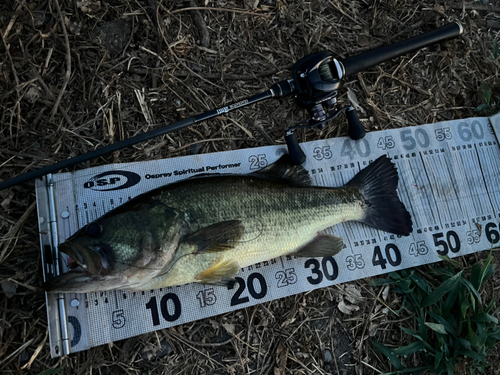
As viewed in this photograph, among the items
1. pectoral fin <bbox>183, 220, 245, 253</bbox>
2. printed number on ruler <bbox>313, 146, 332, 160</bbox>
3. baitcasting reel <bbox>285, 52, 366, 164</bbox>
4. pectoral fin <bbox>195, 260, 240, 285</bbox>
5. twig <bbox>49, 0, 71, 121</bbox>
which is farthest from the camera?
printed number on ruler <bbox>313, 146, 332, 160</bbox>

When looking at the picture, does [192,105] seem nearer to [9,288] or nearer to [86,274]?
[86,274]

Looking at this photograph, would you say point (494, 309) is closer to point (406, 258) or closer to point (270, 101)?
point (406, 258)

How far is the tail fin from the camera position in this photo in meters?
2.98

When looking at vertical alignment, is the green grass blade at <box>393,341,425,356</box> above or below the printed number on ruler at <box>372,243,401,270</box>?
below

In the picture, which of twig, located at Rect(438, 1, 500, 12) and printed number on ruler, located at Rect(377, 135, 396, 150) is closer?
printed number on ruler, located at Rect(377, 135, 396, 150)

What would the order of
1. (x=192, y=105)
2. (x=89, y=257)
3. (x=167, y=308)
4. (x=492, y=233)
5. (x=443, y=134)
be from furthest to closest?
1. (x=443, y=134)
2. (x=492, y=233)
3. (x=192, y=105)
4. (x=167, y=308)
5. (x=89, y=257)

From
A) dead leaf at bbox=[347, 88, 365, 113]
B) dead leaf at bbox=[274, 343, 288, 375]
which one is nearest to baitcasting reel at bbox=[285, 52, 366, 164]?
dead leaf at bbox=[347, 88, 365, 113]

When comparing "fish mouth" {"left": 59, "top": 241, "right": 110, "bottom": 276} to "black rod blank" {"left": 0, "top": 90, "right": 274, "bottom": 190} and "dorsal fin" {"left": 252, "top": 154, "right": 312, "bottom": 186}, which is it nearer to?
"black rod blank" {"left": 0, "top": 90, "right": 274, "bottom": 190}

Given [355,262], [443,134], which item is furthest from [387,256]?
[443,134]

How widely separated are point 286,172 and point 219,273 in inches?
38.4

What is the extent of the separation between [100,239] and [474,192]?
3.46 metres

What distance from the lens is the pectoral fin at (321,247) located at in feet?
9.05

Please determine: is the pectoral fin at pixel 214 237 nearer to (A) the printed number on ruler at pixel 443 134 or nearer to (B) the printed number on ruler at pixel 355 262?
(B) the printed number on ruler at pixel 355 262

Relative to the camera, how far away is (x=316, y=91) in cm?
301
